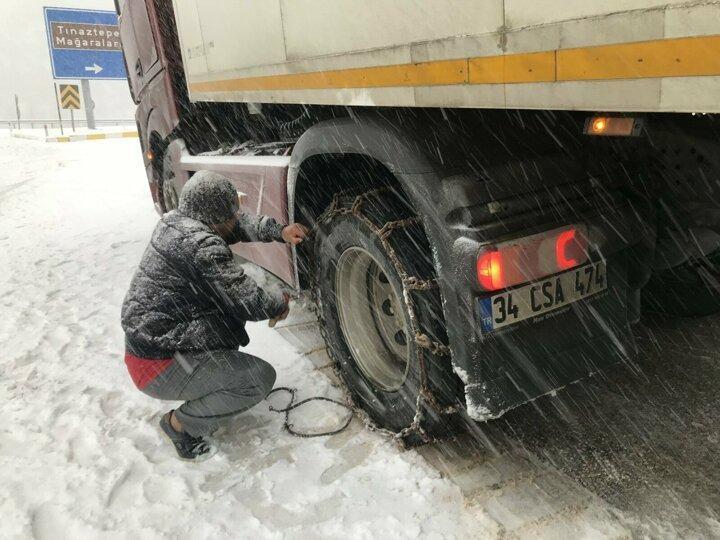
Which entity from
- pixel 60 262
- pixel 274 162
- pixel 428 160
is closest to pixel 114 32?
pixel 60 262

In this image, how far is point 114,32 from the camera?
20.8 meters

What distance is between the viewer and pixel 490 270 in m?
1.92

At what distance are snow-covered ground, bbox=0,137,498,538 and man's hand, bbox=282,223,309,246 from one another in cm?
84

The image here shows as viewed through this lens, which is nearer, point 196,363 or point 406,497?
point 406,497

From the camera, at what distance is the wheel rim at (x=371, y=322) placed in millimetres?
2777

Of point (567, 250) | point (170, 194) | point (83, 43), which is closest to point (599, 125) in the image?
point (567, 250)

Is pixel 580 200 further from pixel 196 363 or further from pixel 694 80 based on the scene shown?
pixel 196 363

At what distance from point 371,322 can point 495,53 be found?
165 centimetres

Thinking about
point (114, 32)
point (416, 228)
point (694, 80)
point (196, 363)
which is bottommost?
point (196, 363)

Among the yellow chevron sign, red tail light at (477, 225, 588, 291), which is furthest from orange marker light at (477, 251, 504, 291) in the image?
the yellow chevron sign

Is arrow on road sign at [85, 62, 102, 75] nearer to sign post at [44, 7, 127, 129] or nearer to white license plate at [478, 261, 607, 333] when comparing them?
sign post at [44, 7, 127, 129]

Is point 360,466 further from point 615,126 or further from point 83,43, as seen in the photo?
point 83,43

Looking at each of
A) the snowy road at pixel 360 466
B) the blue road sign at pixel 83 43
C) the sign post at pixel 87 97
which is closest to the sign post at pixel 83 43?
the blue road sign at pixel 83 43

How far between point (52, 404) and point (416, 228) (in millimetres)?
2252
